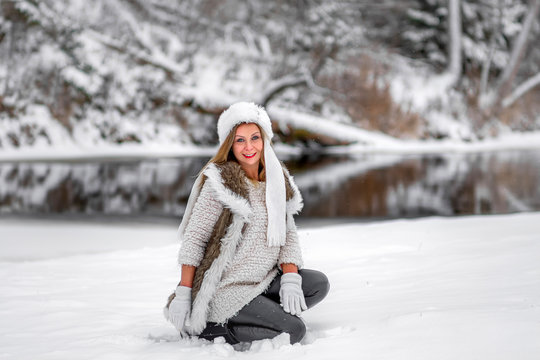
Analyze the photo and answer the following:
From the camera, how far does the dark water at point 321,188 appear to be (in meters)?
8.62

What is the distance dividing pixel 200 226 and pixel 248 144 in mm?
417

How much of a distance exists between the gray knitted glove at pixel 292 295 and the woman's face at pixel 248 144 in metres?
0.53

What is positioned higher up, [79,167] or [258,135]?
[258,135]

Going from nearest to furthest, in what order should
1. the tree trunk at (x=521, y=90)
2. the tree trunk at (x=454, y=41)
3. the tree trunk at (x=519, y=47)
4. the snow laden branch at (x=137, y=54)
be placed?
the snow laden branch at (x=137, y=54) < the tree trunk at (x=521, y=90) < the tree trunk at (x=454, y=41) < the tree trunk at (x=519, y=47)

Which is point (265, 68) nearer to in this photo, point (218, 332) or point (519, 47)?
point (519, 47)

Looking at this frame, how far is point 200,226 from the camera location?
8.74 feet

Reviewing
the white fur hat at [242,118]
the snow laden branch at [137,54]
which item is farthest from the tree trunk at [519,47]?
the white fur hat at [242,118]

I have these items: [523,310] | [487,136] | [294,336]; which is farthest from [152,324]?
[487,136]

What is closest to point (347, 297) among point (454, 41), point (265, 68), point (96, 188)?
point (96, 188)

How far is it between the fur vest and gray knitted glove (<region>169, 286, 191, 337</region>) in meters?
0.04

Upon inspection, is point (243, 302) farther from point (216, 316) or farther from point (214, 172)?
point (214, 172)

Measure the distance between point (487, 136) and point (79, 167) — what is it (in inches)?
692

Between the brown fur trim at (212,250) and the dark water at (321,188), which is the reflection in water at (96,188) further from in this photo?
the brown fur trim at (212,250)

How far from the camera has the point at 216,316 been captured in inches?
108
